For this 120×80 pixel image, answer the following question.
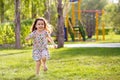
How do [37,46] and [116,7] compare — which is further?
[116,7]

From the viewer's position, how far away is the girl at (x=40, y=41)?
788 centimetres

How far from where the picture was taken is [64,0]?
59.0 feet

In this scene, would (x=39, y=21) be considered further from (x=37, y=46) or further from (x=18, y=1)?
(x=18, y=1)

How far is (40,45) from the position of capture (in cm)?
799

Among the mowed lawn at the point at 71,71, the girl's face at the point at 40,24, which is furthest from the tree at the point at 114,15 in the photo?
the girl's face at the point at 40,24

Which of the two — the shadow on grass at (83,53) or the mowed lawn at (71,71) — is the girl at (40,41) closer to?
the mowed lawn at (71,71)

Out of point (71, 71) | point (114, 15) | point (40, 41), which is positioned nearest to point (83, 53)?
point (71, 71)

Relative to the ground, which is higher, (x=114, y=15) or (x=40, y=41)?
(x=114, y=15)

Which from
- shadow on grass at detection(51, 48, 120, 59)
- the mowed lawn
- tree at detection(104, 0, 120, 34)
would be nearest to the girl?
the mowed lawn

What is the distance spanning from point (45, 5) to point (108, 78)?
20.1 meters

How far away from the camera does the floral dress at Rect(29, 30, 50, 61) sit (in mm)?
7898

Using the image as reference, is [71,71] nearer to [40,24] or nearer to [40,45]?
[40,45]

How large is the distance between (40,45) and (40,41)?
0.10m

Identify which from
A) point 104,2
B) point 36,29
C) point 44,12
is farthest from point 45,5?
point 104,2
